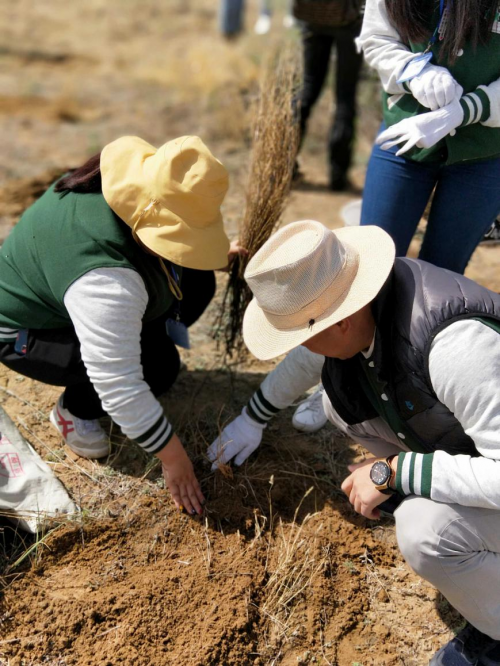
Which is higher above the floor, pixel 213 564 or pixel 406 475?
pixel 406 475

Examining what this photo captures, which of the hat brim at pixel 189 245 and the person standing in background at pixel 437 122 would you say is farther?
the person standing in background at pixel 437 122

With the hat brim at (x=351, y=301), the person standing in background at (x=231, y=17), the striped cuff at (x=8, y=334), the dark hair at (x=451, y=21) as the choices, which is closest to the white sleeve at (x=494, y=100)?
the dark hair at (x=451, y=21)

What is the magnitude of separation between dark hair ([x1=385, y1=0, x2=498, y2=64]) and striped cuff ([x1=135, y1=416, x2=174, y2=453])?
1346 mm

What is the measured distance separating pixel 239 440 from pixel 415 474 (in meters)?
0.78

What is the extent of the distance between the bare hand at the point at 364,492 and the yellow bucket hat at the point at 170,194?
2.32 feet

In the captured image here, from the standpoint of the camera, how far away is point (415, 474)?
4.90 ft

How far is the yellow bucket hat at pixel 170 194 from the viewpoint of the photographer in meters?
1.68

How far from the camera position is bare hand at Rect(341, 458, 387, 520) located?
1602 millimetres

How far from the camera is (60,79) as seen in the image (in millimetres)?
7691

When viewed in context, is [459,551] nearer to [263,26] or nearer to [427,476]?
[427,476]

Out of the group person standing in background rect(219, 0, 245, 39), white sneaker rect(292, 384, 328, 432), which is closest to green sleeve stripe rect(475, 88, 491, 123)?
white sneaker rect(292, 384, 328, 432)

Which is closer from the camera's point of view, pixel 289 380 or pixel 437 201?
pixel 289 380

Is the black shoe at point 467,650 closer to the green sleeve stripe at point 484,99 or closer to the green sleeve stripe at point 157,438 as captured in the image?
the green sleeve stripe at point 157,438

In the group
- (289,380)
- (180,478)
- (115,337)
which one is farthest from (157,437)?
(289,380)
